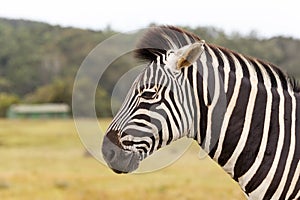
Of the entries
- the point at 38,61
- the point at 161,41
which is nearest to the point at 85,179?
the point at 161,41

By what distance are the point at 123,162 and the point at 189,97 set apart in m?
0.54

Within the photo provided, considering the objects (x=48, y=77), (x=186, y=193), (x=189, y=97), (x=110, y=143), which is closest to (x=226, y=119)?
(x=189, y=97)

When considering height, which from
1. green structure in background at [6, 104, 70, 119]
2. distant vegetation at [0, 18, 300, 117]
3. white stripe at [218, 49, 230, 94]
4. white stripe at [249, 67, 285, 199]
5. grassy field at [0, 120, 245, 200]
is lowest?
green structure in background at [6, 104, 70, 119]

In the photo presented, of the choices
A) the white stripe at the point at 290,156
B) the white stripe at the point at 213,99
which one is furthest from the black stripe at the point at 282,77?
the white stripe at the point at 213,99

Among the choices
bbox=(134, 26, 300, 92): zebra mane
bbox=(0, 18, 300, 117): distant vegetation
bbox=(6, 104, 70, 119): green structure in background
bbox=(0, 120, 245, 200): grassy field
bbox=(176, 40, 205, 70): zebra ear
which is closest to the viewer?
bbox=(176, 40, 205, 70): zebra ear

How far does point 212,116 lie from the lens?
336 cm

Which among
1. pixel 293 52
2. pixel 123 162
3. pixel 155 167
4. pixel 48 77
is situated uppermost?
pixel 123 162

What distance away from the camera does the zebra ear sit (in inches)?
126

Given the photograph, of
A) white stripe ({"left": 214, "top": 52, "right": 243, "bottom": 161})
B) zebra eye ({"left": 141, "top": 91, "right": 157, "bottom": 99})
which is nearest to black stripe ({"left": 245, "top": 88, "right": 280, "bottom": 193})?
white stripe ({"left": 214, "top": 52, "right": 243, "bottom": 161})

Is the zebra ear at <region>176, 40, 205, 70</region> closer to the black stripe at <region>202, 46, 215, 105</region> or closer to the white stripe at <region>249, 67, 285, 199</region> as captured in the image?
the black stripe at <region>202, 46, 215, 105</region>

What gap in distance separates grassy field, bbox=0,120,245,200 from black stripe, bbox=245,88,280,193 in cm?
732

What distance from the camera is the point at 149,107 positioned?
10.8 ft

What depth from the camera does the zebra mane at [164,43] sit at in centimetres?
343

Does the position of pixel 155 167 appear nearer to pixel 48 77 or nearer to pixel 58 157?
pixel 58 157
